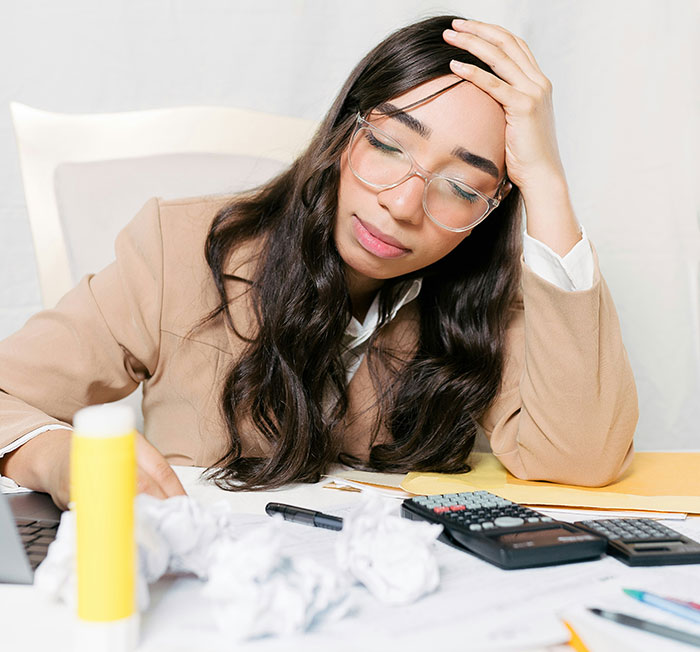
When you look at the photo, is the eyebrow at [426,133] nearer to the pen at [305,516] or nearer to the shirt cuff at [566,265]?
the shirt cuff at [566,265]

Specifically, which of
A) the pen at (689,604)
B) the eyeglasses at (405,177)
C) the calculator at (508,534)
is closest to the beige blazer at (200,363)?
the eyeglasses at (405,177)

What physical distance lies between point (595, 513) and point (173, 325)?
0.62 metres

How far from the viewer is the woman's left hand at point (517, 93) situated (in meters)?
1.04

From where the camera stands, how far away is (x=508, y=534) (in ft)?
2.16

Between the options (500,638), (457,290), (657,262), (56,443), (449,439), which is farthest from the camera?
(657,262)

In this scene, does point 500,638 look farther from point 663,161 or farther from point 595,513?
point 663,161

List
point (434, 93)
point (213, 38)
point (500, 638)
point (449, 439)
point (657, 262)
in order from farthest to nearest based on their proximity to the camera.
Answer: point (657, 262) → point (213, 38) → point (449, 439) → point (434, 93) → point (500, 638)

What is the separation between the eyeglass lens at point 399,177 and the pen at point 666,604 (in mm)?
581

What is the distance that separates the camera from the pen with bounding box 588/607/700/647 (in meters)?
0.51

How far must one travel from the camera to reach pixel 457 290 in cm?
128

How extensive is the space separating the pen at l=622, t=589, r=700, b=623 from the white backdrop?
122 cm

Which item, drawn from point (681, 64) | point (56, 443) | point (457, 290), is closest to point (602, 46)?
point (681, 64)

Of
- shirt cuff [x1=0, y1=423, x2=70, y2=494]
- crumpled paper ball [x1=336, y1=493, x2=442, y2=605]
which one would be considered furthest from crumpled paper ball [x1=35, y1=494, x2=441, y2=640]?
shirt cuff [x1=0, y1=423, x2=70, y2=494]

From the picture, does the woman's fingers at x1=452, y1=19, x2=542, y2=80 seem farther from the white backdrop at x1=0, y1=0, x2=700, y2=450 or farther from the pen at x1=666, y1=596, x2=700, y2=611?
the pen at x1=666, y1=596, x2=700, y2=611
